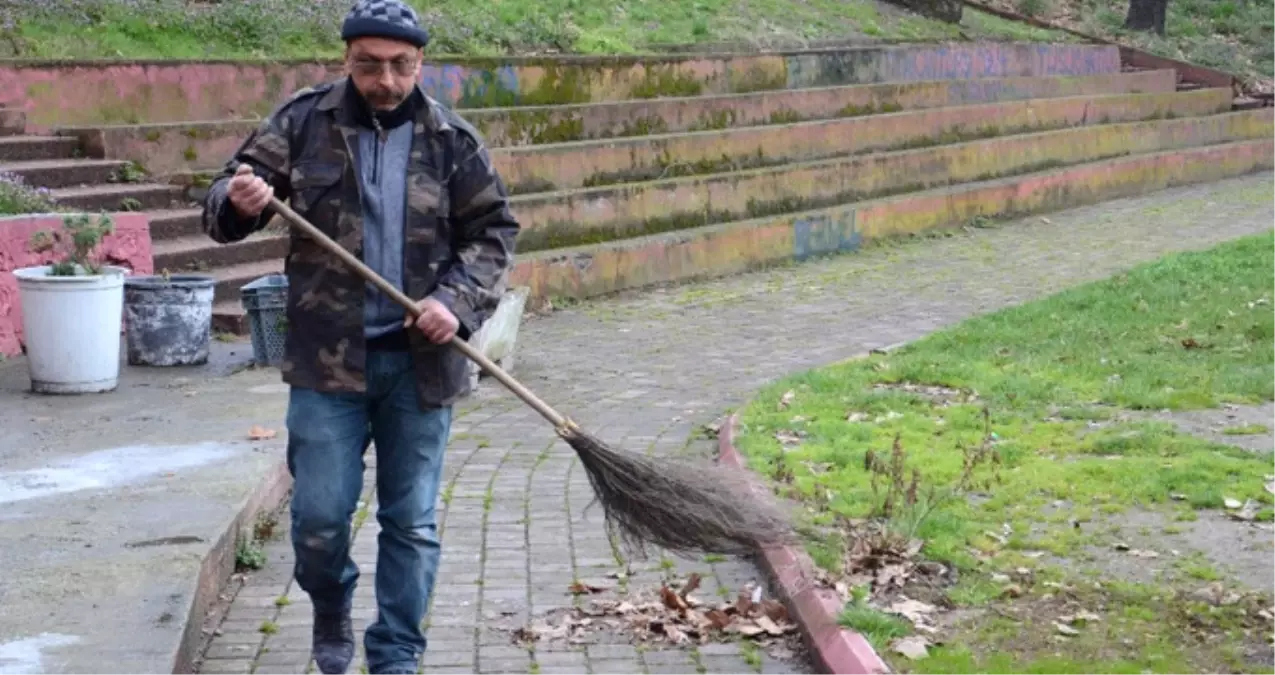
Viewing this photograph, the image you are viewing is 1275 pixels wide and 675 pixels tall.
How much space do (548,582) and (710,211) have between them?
10.7m

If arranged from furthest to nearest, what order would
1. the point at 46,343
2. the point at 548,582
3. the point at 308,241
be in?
1. the point at 46,343
2. the point at 548,582
3. the point at 308,241

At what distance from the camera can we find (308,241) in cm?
513

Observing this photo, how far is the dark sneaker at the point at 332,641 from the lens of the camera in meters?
5.51

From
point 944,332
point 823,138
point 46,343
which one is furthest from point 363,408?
point 823,138

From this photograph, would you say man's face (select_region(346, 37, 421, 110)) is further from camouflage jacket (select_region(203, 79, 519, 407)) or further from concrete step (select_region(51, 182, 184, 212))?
concrete step (select_region(51, 182, 184, 212))

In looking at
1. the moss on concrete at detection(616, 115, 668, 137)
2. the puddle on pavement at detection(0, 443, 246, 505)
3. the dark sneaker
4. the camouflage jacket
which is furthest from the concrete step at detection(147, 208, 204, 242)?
the camouflage jacket

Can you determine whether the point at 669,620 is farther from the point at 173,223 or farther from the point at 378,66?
the point at 173,223

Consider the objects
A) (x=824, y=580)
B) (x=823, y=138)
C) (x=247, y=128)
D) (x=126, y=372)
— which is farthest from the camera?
(x=823, y=138)

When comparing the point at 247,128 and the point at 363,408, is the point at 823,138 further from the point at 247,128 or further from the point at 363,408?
the point at 363,408

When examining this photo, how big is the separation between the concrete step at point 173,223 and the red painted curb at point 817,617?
6.72m

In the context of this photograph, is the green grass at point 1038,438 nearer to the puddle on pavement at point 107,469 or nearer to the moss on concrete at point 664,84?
the puddle on pavement at point 107,469

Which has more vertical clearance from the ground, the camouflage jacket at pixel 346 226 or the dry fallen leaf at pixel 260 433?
the camouflage jacket at pixel 346 226

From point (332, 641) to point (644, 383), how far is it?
5925 millimetres

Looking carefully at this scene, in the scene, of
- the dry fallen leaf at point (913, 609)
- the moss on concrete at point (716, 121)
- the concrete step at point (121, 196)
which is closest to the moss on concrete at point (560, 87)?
the moss on concrete at point (716, 121)
